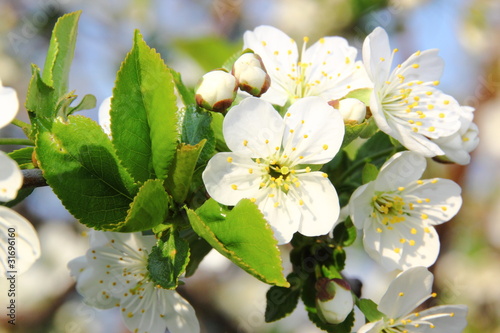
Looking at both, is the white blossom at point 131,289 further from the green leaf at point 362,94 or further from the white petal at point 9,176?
the green leaf at point 362,94

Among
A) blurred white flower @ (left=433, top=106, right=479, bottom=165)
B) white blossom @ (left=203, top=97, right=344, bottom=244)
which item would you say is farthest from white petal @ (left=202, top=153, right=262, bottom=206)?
blurred white flower @ (left=433, top=106, right=479, bottom=165)

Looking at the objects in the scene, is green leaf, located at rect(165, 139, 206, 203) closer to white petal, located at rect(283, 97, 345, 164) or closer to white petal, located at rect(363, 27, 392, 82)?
white petal, located at rect(283, 97, 345, 164)

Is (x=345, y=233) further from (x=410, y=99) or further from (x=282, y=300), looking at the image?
(x=410, y=99)

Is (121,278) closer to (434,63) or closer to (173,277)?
(173,277)

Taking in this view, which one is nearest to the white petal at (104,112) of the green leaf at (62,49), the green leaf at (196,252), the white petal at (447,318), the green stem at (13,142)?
the green leaf at (62,49)

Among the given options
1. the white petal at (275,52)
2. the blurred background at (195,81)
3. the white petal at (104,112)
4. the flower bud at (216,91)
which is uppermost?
the flower bud at (216,91)

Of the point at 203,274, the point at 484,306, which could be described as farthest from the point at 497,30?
the point at 203,274
